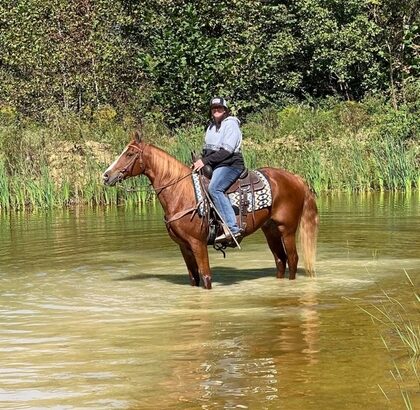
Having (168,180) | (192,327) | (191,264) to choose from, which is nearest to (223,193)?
(168,180)

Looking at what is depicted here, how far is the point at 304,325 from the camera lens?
8.49 metres

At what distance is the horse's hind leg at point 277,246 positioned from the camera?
11.6m

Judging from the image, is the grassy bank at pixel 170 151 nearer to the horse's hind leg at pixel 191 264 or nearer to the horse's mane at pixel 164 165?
the horse's hind leg at pixel 191 264

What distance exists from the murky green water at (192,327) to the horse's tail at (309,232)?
0.74 ft

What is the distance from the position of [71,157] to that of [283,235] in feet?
42.1

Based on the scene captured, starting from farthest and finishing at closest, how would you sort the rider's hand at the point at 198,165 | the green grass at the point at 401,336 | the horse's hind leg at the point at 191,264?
the horse's hind leg at the point at 191,264 → the rider's hand at the point at 198,165 → the green grass at the point at 401,336

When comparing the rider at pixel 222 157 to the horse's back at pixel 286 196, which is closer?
the rider at pixel 222 157

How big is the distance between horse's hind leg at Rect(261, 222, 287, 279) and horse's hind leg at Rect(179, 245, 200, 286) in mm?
1102

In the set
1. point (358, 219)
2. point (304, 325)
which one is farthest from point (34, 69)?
point (304, 325)

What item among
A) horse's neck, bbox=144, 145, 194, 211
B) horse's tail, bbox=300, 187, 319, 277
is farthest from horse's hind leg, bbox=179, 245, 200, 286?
horse's tail, bbox=300, 187, 319, 277

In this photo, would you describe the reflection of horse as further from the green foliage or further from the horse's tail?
the green foliage

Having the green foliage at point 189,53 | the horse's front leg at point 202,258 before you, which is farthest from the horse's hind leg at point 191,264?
the green foliage at point 189,53

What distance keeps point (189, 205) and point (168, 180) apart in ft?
1.23

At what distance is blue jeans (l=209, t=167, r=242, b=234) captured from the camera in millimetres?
10648
